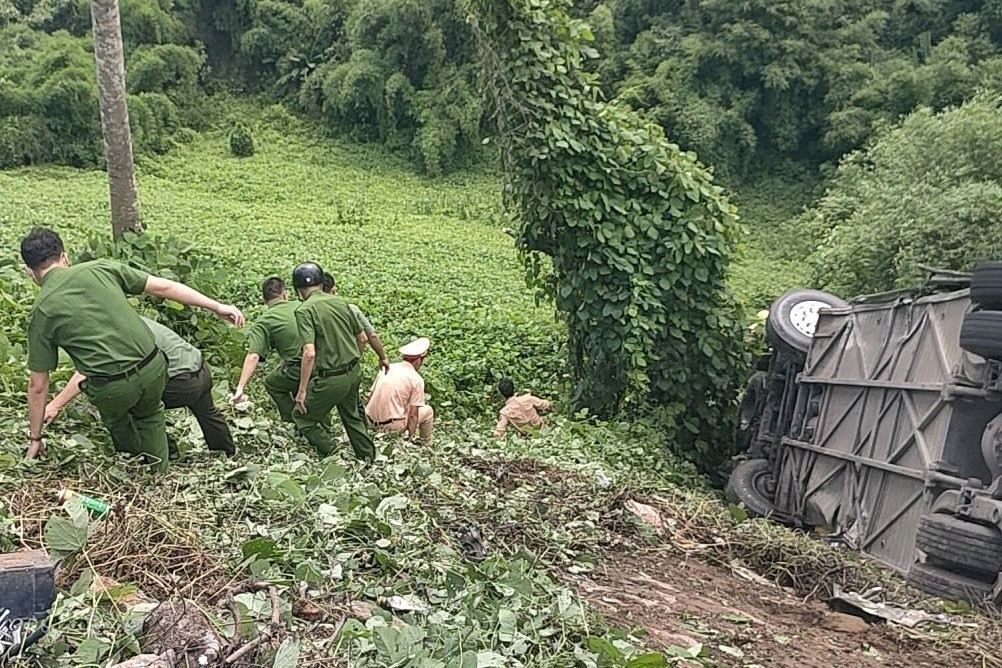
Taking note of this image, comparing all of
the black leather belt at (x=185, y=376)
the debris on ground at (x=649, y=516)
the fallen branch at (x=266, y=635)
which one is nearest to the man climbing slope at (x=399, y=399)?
the debris on ground at (x=649, y=516)

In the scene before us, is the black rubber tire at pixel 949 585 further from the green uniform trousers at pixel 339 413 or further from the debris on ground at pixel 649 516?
the green uniform trousers at pixel 339 413

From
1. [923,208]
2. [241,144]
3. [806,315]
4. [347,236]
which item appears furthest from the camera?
[241,144]

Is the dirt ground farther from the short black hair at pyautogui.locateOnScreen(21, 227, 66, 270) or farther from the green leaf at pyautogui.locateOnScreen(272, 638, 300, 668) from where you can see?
the short black hair at pyautogui.locateOnScreen(21, 227, 66, 270)

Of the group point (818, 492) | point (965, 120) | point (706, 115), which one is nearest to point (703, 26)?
point (706, 115)

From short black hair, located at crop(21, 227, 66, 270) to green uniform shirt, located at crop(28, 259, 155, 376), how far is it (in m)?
0.07

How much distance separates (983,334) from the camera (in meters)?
5.66

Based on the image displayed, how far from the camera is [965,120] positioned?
1753 cm

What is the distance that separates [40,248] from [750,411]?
7.44 meters

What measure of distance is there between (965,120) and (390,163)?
1899 centimetres

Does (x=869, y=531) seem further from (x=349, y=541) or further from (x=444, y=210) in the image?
(x=444, y=210)

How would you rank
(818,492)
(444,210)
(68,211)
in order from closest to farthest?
1. (818,492)
2. (68,211)
3. (444,210)

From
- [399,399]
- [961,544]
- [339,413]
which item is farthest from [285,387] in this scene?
[961,544]

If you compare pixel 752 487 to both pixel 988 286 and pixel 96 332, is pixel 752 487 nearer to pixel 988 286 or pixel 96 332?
pixel 988 286

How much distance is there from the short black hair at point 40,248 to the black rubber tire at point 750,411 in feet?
23.1
